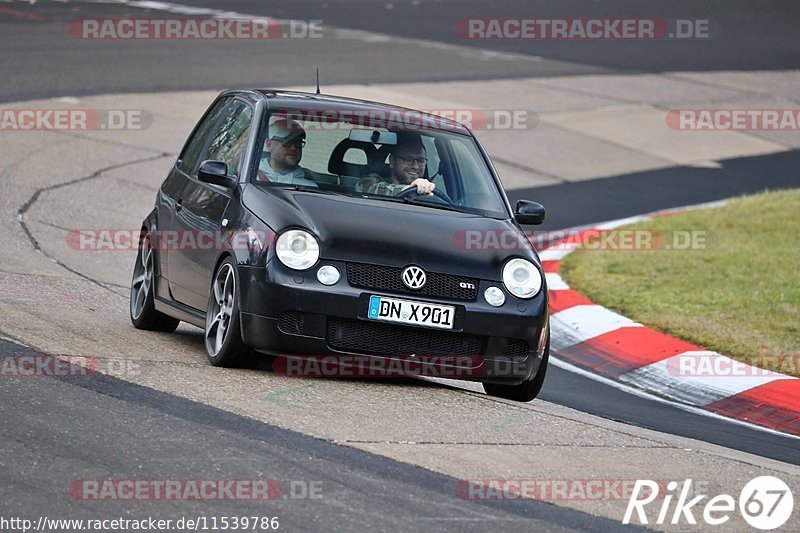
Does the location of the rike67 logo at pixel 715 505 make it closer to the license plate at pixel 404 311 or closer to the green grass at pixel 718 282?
the license plate at pixel 404 311

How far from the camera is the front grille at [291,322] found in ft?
24.7

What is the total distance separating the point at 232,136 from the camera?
8984 mm

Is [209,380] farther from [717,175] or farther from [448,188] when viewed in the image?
[717,175]

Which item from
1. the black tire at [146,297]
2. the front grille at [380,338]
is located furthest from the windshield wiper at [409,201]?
the black tire at [146,297]

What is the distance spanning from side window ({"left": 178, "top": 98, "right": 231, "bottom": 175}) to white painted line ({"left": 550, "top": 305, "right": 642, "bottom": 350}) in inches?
120

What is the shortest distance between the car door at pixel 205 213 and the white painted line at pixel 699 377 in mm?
3025

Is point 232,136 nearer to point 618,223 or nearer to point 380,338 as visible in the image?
point 380,338

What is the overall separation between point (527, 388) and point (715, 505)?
7.34 ft

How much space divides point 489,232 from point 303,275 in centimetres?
118

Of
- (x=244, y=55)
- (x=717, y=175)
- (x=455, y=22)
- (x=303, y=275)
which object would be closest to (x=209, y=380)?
(x=303, y=275)

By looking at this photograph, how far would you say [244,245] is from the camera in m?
7.77

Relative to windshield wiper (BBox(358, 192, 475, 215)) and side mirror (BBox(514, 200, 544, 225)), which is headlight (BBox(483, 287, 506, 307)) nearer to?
windshield wiper (BBox(358, 192, 475, 215))

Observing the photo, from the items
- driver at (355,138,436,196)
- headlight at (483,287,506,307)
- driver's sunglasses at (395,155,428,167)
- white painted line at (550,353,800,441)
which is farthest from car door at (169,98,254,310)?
white painted line at (550,353,800,441)

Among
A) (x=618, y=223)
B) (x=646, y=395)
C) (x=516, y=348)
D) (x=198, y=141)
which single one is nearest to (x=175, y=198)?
(x=198, y=141)
